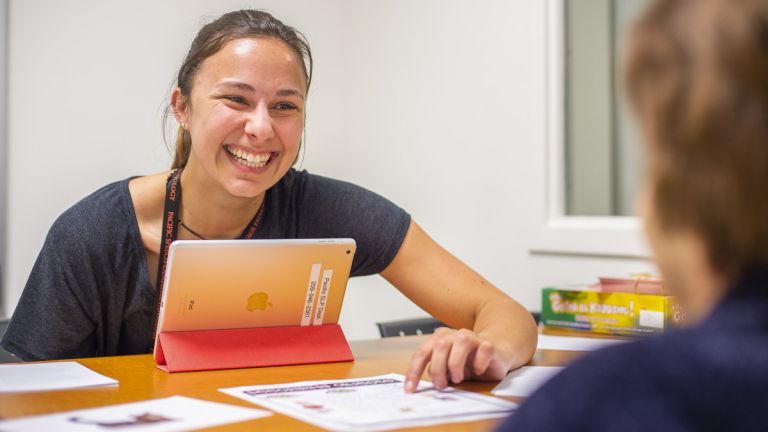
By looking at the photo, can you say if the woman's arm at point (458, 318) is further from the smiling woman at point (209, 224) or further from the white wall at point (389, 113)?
the white wall at point (389, 113)

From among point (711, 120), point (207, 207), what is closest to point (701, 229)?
point (711, 120)

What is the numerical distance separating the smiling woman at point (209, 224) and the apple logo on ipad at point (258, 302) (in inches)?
10.1

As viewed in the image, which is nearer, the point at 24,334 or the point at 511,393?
the point at 511,393

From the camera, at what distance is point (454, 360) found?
1.26 meters

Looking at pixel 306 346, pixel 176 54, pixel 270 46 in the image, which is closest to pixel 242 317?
pixel 306 346

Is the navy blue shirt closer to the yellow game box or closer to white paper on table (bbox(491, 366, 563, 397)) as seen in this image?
white paper on table (bbox(491, 366, 563, 397))

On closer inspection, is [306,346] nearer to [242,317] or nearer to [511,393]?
[242,317]

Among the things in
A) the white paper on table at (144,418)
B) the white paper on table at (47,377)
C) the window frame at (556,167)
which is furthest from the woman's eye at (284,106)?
the window frame at (556,167)

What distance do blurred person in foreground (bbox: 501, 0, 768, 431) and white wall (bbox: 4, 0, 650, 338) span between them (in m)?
1.99

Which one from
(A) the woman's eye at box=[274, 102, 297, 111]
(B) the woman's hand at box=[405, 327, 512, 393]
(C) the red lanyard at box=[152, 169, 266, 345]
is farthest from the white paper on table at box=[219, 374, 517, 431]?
(A) the woman's eye at box=[274, 102, 297, 111]

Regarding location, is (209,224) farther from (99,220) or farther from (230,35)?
(230,35)

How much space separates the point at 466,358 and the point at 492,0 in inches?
72.6

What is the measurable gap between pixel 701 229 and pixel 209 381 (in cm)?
98

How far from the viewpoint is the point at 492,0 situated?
2.86 metres
